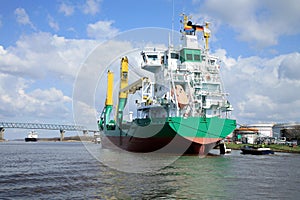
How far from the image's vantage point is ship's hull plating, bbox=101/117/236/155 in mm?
31266

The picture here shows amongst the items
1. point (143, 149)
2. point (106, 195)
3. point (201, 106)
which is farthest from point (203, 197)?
point (143, 149)

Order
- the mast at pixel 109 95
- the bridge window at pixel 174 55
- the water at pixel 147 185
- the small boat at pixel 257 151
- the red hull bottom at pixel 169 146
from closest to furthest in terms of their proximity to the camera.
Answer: the water at pixel 147 185
the red hull bottom at pixel 169 146
the bridge window at pixel 174 55
the small boat at pixel 257 151
the mast at pixel 109 95

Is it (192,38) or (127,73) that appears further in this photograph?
(127,73)

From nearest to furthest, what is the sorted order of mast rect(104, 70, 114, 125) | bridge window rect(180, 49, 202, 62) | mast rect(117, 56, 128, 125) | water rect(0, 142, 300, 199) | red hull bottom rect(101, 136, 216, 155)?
water rect(0, 142, 300, 199) < red hull bottom rect(101, 136, 216, 155) < bridge window rect(180, 49, 202, 62) < mast rect(117, 56, 128, 125) < mast rect(104, 70, 114, 125)

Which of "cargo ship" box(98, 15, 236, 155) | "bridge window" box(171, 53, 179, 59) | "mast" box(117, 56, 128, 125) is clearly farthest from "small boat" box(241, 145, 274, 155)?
"mast" box(117, 56, 128, 125)

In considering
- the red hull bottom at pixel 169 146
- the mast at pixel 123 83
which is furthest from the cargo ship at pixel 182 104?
the mast at pixel 123 83

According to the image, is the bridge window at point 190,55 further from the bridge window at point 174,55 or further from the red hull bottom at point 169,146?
the red hull bottom at point 169,146

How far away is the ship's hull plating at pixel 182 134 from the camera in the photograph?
31.3 meters

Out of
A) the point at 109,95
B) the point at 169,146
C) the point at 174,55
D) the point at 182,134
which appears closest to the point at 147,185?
the point at 182,134

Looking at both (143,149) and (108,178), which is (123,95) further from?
(108,178)

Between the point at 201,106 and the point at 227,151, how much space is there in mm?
13807

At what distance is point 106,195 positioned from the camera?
14.0 m

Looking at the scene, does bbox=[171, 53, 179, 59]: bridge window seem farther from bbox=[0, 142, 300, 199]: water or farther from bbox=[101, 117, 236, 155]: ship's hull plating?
bbox=[0, 142, 300, 199]: water

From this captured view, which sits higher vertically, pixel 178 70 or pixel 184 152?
pixel 178 70
